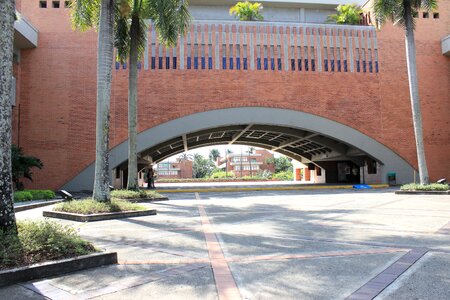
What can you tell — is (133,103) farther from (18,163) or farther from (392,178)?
(392,178)

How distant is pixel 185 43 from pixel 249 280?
82.0ft

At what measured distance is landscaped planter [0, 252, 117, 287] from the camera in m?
4.74

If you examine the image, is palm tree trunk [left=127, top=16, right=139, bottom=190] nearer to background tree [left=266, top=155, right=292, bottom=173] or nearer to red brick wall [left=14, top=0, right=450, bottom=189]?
red brick wall [left=14, top=0, right=450, bottom=189]

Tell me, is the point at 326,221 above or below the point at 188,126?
below

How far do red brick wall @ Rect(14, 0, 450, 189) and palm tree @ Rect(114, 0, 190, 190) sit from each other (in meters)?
8.45

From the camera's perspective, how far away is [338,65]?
29.6m

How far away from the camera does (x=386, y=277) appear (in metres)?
5.01

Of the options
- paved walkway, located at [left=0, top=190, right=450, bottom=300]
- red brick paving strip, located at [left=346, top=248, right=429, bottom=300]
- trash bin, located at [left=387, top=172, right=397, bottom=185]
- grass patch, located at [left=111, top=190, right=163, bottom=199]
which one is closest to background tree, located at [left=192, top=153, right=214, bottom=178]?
trash bin, located at [left=387, top=172, right=397, bottom=185]

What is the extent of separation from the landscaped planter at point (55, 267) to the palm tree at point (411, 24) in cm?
1925

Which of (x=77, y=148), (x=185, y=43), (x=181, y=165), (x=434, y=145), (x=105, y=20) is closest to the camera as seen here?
(x=105, y=20)

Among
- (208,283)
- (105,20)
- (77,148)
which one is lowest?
(208,283)

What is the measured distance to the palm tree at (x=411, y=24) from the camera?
2067cm

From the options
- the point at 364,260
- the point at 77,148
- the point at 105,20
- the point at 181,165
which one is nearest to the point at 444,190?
the point at 364,260

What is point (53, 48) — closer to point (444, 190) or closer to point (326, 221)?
point (326, 221)
